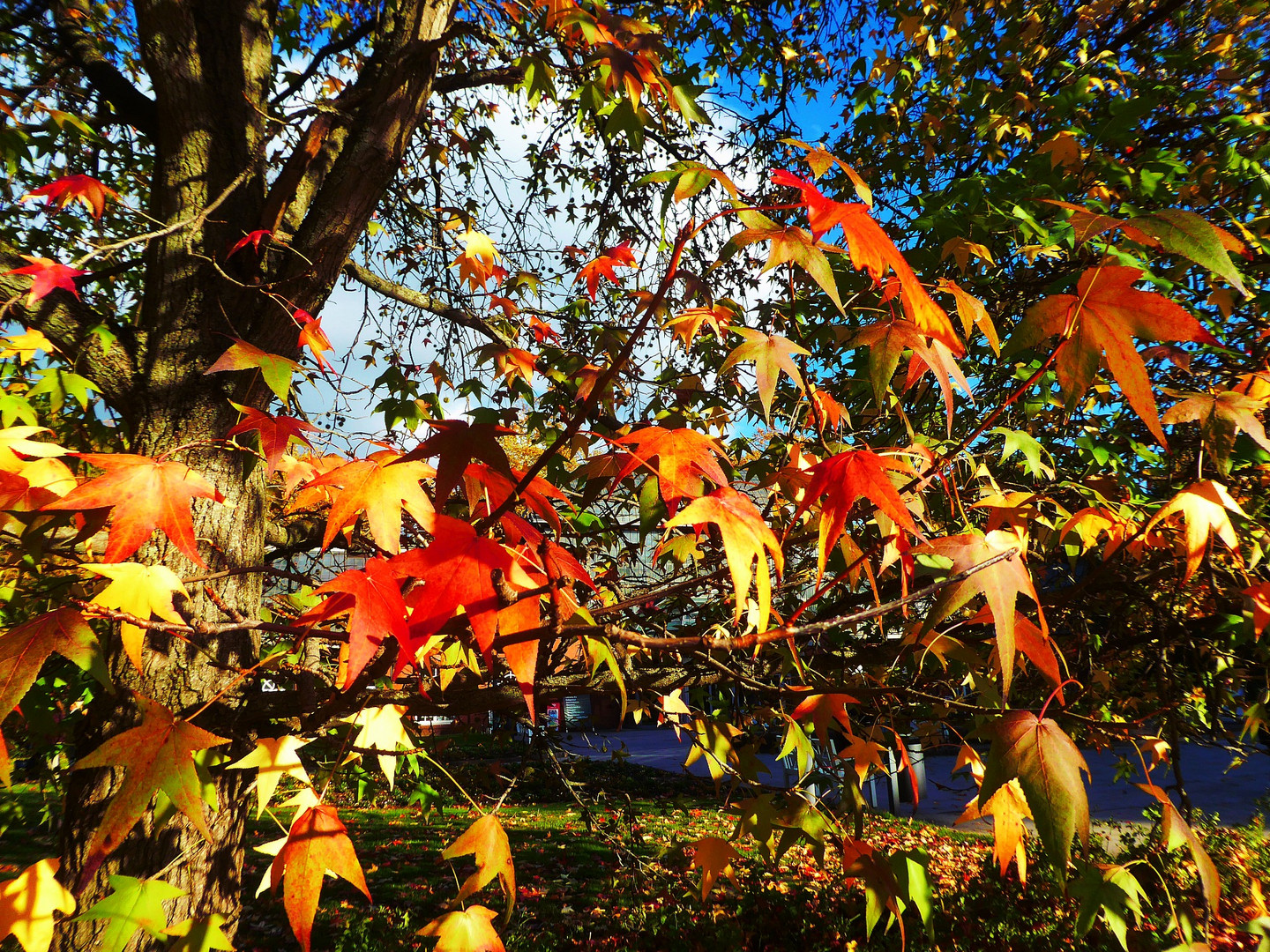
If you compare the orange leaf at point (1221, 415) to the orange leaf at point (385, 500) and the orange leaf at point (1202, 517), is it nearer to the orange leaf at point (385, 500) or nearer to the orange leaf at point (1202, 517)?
the orange leaf at point (1202, 517)

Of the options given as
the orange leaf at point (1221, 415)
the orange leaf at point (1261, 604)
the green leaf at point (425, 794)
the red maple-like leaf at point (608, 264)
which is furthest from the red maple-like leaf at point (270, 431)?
the orange leaf at point (1261, 604)

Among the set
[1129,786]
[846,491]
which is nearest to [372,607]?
[846,491]

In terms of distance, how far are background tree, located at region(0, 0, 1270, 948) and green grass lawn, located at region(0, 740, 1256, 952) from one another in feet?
4.10

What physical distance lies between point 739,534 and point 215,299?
224cm

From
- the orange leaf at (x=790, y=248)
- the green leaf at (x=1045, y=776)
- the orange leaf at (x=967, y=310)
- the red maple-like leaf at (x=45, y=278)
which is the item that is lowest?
the green leaf at (x=1045, y=776)

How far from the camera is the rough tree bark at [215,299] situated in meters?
2.00

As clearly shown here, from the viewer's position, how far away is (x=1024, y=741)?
1029 mm

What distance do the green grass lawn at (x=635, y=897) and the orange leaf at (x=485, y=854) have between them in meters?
1.29

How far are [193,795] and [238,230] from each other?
2025mm

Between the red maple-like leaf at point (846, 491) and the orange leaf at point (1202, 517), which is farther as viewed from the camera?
the orange leaf at point (1202, 517)

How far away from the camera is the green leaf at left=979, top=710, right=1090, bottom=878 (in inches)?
36.8

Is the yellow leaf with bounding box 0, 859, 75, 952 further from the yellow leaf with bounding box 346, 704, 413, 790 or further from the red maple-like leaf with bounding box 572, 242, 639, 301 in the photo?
the red maple-like leaf with bounding box 572, 242, 639, 301

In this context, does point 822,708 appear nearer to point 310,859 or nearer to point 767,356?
point 767,356

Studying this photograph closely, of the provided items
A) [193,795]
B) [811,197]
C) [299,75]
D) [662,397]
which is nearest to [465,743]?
[662,397]
